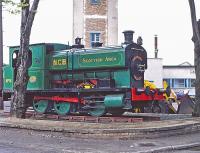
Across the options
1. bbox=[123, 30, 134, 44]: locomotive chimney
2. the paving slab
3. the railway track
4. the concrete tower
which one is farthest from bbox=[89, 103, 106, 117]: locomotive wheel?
the concrete tower

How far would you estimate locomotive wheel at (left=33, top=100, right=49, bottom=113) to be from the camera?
2044 centimetres

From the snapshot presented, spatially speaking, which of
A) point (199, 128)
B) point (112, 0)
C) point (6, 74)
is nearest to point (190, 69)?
point (112, 0)

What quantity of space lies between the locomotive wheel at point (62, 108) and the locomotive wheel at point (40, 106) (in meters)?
0.56

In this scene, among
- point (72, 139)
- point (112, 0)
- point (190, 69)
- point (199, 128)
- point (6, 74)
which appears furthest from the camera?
point (190, 69)

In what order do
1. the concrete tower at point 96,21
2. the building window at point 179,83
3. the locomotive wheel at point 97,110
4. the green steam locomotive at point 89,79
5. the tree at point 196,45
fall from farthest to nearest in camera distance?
the building window at point 179,83, the concrete tower at point 96,21, the tree at point 196,45, the locomotive wheel at point 97,110, the green steam locomotive at point 89,79

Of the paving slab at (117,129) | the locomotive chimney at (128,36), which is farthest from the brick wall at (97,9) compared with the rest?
the paving slab at (117,129)

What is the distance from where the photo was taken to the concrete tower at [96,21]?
46.0 metres

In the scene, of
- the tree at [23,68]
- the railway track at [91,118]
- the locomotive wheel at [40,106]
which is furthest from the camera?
the locomotive wheel at [40,106]

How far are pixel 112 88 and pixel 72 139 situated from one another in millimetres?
4268

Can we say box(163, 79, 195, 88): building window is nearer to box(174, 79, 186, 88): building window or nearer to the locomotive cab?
box(174, 79, 186, 88): building window

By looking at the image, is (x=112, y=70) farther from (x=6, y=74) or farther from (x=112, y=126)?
(x=6, y=74)

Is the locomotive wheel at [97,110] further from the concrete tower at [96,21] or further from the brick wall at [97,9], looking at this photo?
the brick wall at [97,9]

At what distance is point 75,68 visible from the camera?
19719 millimetres

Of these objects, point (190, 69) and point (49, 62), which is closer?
point (49, 62)
